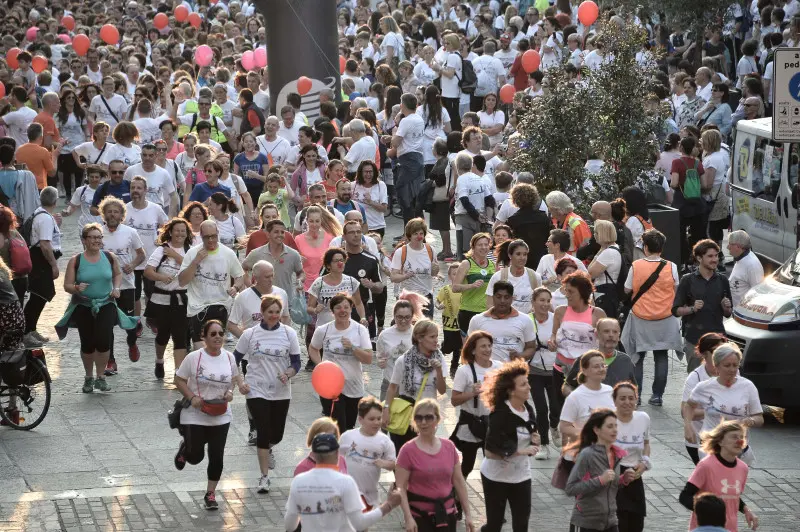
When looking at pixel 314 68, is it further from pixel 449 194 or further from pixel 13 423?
pixel 13 423

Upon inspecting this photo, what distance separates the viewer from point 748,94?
72.2ft

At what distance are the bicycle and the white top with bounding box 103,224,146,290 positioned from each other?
5.77ft

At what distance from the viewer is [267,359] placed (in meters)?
12.0

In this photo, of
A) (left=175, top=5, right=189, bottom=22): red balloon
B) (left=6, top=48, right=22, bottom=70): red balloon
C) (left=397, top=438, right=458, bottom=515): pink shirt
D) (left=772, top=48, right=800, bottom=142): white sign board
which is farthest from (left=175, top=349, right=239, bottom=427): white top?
(left=175, top=5, right=189, bottom=22): red balloon

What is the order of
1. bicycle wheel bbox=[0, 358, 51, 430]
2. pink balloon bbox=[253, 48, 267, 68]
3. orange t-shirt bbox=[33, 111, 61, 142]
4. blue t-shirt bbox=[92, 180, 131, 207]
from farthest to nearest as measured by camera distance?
1. pink balloon bbox=[253, 48, 267, 68]
2. orange t-shirt bbox=[33, 111, 61, 142]
3. blue t-shirt bbox=[92, 180, 131, 207]
4. bicycle wheel bbox=[0, 358, 51, 430]

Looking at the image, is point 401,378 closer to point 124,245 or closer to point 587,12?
point 124,245

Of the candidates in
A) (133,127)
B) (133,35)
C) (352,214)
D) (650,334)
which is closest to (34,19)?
(133,35)

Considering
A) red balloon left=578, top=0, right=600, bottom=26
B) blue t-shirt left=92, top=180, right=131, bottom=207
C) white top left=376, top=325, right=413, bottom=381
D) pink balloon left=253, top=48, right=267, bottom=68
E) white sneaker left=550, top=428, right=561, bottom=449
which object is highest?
red balloon left=578, top=0, right=600, bottom=26

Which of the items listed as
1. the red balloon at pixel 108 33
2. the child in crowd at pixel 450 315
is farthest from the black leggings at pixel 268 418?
the red balloon at pixel 108 33

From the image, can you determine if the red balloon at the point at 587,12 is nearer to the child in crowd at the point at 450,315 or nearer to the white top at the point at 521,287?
the child in crowd at the point at 450,315

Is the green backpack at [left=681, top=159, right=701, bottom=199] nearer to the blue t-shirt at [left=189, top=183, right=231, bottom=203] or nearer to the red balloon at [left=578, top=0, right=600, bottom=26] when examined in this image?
the blue t-shirt at [left=189, top=183, right=231, bottom=203]

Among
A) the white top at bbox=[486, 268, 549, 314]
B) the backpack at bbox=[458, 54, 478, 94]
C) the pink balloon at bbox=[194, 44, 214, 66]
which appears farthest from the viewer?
the pink balloon at bbox=[194, 44, 214, 66]

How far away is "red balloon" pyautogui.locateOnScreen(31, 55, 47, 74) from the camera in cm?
2827

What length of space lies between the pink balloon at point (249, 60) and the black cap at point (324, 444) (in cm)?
2033
